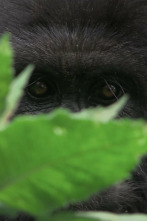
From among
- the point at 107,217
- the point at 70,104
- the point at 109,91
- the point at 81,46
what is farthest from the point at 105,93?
the point at 107,217

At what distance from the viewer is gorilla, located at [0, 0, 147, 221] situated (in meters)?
3.45

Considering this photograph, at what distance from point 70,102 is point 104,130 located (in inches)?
116

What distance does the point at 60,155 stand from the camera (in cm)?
69

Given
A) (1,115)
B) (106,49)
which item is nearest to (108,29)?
(106,49)

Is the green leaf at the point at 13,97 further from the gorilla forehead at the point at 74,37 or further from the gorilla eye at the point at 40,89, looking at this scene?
the gorilla eye at the point at 40,89

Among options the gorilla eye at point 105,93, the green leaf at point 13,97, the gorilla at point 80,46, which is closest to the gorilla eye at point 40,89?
the gorilla at point 80,46

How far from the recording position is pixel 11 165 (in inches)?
27.5

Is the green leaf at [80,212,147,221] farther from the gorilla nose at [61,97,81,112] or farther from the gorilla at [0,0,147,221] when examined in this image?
the gorilla nose at [61,97,81,112]

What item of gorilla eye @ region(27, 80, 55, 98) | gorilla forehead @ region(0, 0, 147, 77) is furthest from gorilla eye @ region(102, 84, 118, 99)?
gorilla eye @ region(27, 80, 55, 98)

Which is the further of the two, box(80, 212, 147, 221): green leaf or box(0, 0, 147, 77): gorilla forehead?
box(0, 0, 147, 77): gorilla forehead

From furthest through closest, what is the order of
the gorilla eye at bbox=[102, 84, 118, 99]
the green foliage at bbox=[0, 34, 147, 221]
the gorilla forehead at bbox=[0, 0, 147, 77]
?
the gorilla eye at bbox=[102, 84, 118, 99]
the gorilla forehead at bbox=[0, 0, 147, 77]
the green foliage at bbox=[0, 34, 147, 221]

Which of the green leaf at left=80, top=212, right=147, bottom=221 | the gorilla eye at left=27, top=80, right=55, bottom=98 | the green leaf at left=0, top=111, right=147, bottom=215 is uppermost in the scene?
the gorilla eye at left=27, top=80, right=55, bottom=98

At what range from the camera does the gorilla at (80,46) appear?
11.3 feet

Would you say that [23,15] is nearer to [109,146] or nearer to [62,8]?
[62,8]
